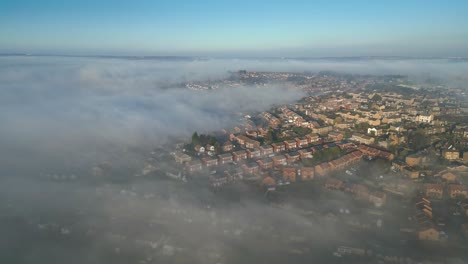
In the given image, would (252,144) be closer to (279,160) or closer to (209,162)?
(279,160)

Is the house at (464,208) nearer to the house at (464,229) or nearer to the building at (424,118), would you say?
the house at (464,229)

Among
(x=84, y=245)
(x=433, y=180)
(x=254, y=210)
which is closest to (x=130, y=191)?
(x=84, y=245)

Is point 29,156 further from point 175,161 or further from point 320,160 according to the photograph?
point 320,160

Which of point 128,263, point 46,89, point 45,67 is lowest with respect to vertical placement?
point 128,263

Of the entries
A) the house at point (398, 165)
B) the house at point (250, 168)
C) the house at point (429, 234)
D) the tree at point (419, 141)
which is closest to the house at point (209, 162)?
the house at point (250, 168)

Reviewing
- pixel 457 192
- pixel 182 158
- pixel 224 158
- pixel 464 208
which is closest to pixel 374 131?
pixel 457 192

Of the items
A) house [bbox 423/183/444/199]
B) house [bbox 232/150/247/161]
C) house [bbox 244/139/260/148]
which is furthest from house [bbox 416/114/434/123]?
house [bbox 232/150/247/161]
